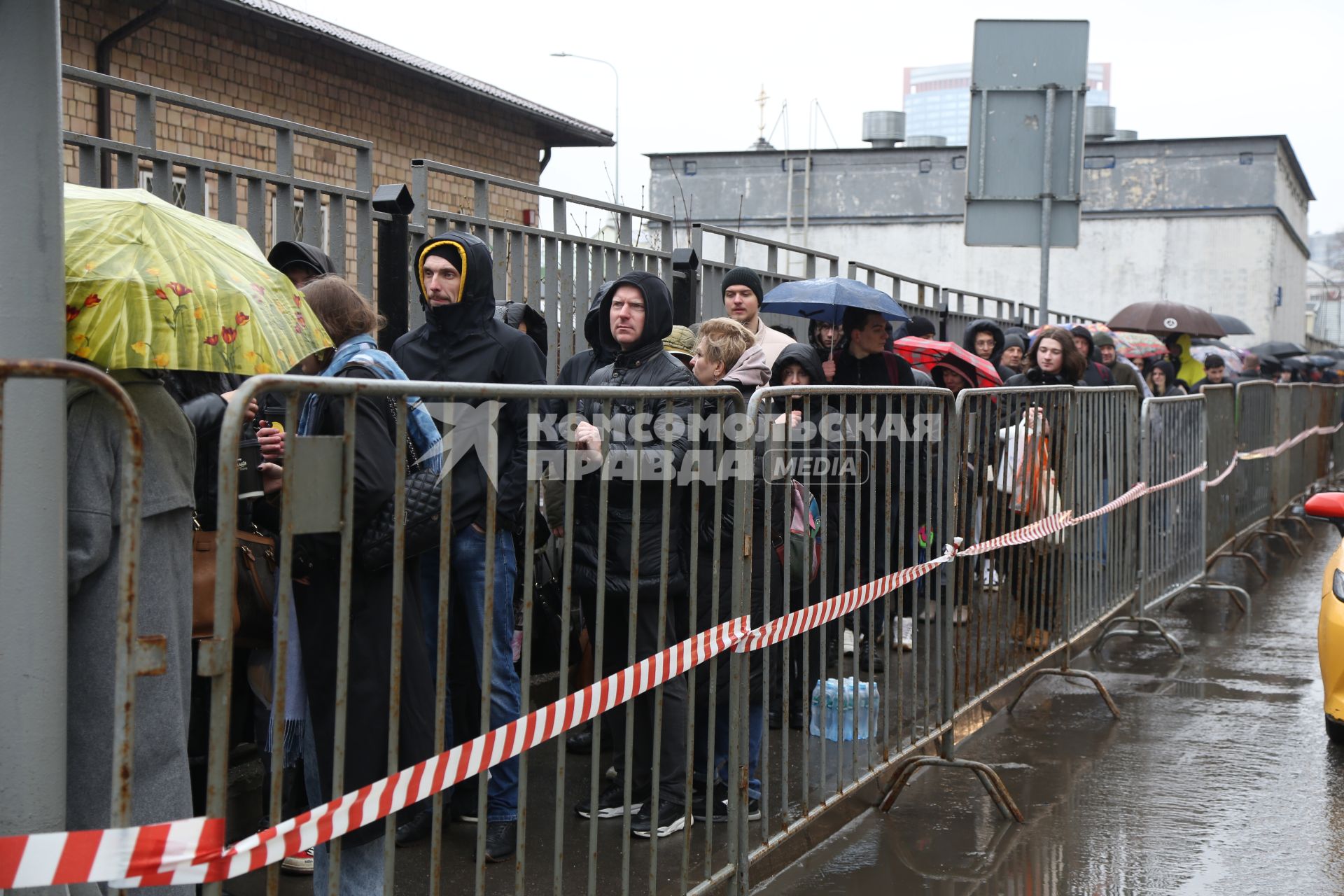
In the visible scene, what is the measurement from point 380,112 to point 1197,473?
14.1 m

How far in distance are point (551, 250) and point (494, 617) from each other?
3336 mm

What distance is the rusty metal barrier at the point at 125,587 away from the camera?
214cm

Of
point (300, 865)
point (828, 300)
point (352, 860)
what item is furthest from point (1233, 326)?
point (352, 860)

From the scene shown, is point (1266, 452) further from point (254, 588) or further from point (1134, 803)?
point (254, 588)

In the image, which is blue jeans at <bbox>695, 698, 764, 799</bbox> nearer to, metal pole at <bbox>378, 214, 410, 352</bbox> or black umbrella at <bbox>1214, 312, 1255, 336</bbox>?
metal pole at <bbox>378, 214, 410, 352</bbox>

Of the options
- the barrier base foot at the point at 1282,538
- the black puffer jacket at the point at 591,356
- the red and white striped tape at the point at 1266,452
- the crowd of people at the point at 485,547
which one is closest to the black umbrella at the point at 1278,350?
the red and white striped tape at the point at 1266,452

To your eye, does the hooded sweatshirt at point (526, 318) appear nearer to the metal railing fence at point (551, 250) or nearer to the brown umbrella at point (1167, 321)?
the metal railing fence at point (551, 250)

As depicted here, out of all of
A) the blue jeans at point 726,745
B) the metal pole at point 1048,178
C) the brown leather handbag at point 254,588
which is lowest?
the blue jeans at point 726,745

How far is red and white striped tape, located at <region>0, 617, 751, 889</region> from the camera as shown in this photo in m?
2.11

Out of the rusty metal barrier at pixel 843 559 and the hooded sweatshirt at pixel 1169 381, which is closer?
the rusty metal barrier at pixel 843 559

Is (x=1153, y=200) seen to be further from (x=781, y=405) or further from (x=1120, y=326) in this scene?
(x=781, y=405)

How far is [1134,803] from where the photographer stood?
18.3 feet

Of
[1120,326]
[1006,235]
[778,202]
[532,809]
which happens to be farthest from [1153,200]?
[532,809]

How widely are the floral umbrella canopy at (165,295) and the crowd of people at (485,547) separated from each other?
0.52 ft
